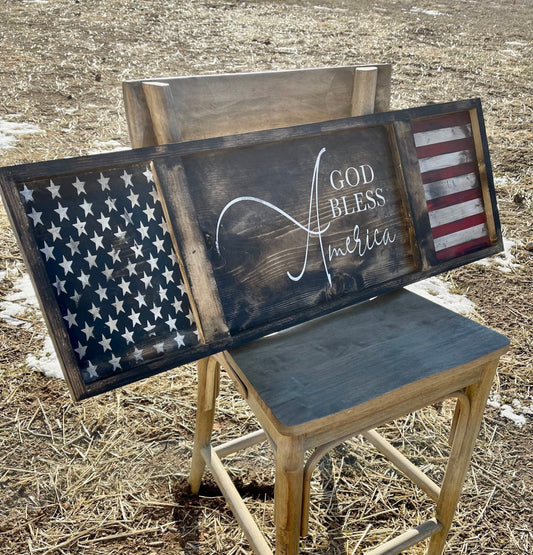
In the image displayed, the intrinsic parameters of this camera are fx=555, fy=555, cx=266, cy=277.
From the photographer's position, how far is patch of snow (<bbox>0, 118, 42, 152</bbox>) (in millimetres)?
4477

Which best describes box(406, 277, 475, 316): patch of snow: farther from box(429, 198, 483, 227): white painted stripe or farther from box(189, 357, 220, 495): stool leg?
box(189, 357, 220, 495): stool leg

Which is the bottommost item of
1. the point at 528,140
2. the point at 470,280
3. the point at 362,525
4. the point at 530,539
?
the point at 530,539

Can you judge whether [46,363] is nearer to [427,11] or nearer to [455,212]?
[455,212]

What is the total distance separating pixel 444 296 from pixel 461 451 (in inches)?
62.4

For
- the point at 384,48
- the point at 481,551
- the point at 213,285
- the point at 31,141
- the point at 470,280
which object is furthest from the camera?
the point at 384,48

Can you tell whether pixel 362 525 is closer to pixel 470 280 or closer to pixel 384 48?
pixel 470 280

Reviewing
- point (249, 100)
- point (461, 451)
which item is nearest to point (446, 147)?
point (249, 100)

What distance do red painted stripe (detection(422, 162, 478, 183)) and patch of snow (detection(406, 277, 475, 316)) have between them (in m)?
1.18

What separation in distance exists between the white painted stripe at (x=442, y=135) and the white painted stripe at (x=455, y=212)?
0.68ft

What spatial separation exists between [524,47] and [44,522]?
940 cm

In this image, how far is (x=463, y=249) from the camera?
1799 mm

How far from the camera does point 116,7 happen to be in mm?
9492

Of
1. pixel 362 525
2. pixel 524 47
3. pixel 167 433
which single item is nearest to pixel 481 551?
pixel 362 525

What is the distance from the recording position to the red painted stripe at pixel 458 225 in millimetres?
1742
